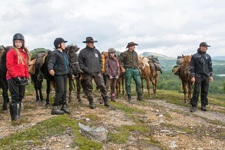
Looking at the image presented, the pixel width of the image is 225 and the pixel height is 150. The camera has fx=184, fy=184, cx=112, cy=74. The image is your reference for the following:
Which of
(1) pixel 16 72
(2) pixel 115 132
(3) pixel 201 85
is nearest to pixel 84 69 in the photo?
(1) pixel 16 72

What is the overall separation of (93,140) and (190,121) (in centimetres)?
376

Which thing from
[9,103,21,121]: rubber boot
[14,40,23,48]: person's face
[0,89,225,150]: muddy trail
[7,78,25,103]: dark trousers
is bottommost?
[0,89,225,150]: muddy trail

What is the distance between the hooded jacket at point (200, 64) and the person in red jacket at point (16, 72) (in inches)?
249

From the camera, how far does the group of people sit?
4.86 metres

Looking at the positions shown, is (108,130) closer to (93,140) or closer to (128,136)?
(128,136)

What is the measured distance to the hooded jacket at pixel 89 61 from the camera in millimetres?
6473

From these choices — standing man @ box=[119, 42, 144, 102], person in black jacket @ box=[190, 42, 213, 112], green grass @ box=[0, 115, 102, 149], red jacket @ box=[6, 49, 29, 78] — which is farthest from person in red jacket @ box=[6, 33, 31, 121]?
person in black jacket @ box=[190, 42, 213, 112]

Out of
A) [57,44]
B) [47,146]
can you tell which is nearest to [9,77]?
[57,44]

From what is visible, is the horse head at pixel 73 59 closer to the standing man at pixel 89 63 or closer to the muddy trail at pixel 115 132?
the standing man at pixel 89 63

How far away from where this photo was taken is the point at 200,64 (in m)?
7.59

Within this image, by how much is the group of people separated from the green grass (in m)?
1.09

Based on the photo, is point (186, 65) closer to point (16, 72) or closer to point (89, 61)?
point (89, 61)

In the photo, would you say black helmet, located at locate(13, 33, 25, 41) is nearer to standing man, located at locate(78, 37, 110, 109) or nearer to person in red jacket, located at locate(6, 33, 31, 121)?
person in red jacket, located at locate(6, 33, 31, 121)

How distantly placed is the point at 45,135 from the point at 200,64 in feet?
21.2
